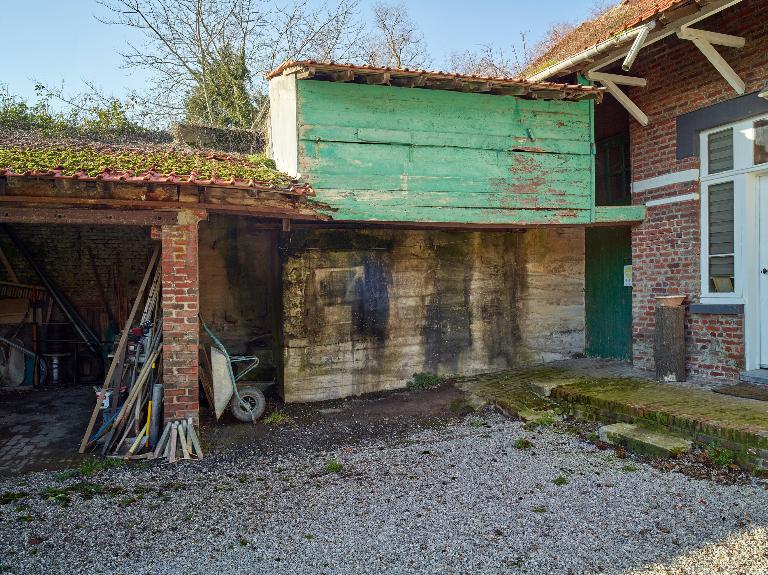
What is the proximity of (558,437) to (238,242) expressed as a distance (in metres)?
5.74

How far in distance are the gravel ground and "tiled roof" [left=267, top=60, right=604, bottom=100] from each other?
15.2 feet

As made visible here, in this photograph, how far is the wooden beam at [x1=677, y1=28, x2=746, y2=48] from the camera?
21.0ft

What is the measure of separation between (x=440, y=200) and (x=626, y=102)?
3.26 metres

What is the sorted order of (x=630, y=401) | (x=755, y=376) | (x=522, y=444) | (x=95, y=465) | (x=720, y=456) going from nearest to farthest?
(x=720, y=456), (x=95, y=465), (x=522, y=444), (x=630, y=401), (x=755, y=376)

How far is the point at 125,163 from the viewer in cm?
649

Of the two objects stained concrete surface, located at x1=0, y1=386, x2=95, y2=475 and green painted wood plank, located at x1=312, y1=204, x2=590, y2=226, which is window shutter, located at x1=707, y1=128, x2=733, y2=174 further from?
stained concrete surface, located at x1=0, y1=386, x2=95, y2=475

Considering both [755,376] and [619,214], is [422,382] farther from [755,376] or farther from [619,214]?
[755,376]

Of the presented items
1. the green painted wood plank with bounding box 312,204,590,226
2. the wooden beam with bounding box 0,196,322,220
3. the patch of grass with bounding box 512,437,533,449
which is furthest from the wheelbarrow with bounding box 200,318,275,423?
A: the patch of grass with bounding box 512,437,533,449

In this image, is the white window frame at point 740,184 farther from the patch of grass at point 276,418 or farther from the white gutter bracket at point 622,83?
the patch of grass at point 276,418

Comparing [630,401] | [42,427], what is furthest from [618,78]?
[42,427]

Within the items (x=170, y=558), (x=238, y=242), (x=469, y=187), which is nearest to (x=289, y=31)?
(x=238, y=242)

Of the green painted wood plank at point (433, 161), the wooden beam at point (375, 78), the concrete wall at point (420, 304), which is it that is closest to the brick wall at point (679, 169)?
the green painted wood plank at point (433, 161)

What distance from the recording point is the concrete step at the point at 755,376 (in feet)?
21.0

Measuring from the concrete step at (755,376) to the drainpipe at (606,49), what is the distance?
409cm
